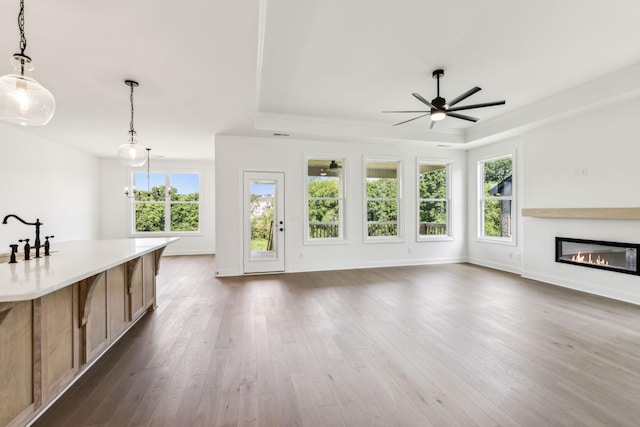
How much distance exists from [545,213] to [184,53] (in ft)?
18.8

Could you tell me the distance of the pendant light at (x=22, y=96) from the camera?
1820 millimetres

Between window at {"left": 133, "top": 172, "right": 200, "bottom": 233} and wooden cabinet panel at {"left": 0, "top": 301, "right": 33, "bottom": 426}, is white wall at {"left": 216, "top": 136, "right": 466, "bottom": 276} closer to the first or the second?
window at {"left": 133, "top": 172, "right": 200, "bottom": 233}

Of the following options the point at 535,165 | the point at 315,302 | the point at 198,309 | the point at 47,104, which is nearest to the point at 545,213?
the point at 535,165

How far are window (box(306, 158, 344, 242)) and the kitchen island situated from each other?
3863 mm

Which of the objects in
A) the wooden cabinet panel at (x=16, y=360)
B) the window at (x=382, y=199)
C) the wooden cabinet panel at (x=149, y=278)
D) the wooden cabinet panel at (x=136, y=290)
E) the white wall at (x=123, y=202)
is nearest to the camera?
the wooden cabinet panel at (x=16, y=360)

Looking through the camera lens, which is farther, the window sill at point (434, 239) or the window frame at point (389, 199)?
the window sill at point (434, 239)

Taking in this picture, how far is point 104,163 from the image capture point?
26.9ft

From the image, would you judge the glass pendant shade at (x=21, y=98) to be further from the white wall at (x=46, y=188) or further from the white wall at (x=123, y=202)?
the white wall at (x=123, y=202)

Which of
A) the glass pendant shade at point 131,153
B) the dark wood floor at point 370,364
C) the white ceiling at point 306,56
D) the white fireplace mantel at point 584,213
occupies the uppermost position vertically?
the white ceiling at point 306,56

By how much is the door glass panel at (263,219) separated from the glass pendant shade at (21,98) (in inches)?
158

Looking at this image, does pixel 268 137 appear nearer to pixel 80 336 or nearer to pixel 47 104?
pixel 47 104

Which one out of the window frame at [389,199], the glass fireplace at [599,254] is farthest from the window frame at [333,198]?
the glass fireplace at [599,254]

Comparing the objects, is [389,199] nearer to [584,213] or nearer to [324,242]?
[324,242]

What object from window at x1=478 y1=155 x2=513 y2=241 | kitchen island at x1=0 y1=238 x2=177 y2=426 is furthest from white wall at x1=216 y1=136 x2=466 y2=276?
kitchen island at x1=0 y1=238 x2=177 y2=426
